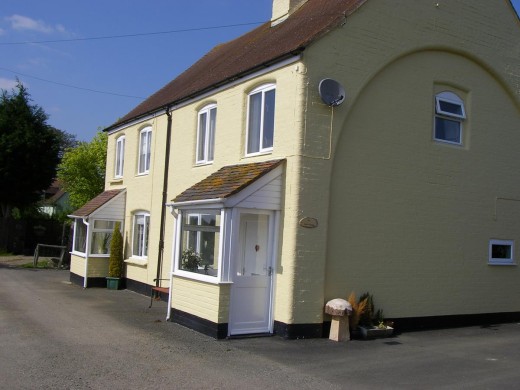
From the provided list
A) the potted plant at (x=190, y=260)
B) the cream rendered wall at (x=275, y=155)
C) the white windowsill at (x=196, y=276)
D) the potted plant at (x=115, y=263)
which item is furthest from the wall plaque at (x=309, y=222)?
the potted plant at (x=115, y=263)

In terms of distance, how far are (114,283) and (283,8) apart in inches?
385

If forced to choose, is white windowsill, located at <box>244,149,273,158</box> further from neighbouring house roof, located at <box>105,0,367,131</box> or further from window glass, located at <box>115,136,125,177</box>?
window glass, located at <box>115,136,125,177</box>

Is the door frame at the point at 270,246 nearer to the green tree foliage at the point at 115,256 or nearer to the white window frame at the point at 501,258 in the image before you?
the white window frame at the point at 501,258

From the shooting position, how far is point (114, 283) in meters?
18.5

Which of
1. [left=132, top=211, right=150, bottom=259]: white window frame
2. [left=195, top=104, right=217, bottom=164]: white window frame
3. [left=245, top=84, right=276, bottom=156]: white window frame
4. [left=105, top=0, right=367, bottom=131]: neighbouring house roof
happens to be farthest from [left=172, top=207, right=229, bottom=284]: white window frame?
[left=132, top=211, right=150, bottom=259]: white window frame

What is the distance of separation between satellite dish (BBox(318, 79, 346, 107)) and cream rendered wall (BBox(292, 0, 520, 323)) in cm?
15

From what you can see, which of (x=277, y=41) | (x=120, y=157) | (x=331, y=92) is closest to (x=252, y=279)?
(x=331, y=92)

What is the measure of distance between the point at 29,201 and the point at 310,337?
27.2m

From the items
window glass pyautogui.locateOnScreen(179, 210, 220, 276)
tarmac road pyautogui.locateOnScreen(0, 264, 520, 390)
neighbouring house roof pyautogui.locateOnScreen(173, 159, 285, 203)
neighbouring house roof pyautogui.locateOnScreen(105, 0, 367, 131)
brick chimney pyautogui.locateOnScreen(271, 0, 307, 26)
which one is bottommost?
tarmac road pyautogui.locateOnScreen(0, 264, 520, 390)

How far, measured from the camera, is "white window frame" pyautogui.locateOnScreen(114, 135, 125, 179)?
2059cm

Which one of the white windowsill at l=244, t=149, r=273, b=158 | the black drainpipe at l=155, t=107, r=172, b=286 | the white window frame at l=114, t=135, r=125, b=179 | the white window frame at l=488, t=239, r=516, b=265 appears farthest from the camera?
the white window frame at l=114, t=135, r=125, b=179

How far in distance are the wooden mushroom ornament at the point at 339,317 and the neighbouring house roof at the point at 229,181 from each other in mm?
2721

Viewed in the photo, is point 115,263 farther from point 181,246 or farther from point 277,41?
point 277,41

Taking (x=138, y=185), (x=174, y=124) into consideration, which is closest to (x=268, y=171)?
(x=174, y=124)
